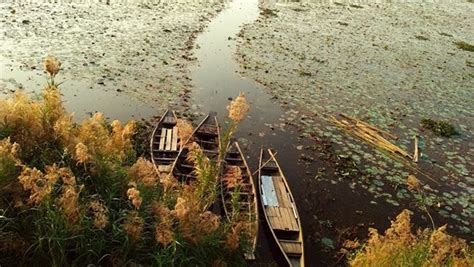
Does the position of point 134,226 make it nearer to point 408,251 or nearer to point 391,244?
point 391,244

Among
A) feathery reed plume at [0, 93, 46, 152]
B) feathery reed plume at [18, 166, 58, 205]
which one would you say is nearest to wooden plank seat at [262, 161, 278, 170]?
feathery reed plume at [0, 93, 46, 152]

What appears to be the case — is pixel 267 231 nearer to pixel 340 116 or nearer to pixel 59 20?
pixel 340 116

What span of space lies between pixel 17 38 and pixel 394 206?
629 inches

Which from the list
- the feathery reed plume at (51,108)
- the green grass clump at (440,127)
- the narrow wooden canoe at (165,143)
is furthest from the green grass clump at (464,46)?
the feathery reed plume at (51,108)

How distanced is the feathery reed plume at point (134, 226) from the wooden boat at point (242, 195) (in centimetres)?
187

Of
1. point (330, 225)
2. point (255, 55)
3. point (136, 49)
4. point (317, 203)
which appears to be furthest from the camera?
point (255, 55)

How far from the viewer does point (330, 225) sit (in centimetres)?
1035

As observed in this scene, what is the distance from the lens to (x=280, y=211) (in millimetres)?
10000

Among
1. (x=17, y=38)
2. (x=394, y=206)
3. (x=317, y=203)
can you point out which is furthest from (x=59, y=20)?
(x=394, y=206)

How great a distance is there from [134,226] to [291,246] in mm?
3846

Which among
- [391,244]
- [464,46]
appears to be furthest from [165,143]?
[464,46]

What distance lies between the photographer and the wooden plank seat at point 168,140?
11.7 metres

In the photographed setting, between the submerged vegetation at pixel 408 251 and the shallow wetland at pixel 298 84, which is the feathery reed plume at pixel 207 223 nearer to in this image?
the shallow wetland at pixel 298 84

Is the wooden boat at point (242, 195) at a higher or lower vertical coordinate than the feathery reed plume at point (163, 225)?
lower
